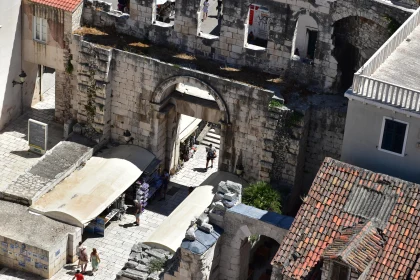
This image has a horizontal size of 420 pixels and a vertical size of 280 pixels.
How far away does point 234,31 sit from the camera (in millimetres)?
56969

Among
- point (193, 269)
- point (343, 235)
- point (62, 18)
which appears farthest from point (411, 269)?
point (62, 18)

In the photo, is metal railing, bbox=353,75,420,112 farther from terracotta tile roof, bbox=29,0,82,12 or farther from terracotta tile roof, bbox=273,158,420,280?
terracotta tile roof, bbox=29,0,82,12

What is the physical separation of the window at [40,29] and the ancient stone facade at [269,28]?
2.27 m

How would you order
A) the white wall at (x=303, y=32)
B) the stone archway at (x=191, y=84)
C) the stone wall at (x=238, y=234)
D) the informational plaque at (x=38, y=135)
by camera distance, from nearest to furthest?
1. the stone wall at (x=238, y=234)
2. the stone archway at (x=191, y=84)
3. the informational plaque at (x=38, y=135)
4. the white wall at (x=303, y=32)

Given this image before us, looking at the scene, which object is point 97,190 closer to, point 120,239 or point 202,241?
point 120,239

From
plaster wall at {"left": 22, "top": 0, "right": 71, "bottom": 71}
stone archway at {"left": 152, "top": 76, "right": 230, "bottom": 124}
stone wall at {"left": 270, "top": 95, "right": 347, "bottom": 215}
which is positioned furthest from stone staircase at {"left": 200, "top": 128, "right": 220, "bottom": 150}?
plaster wall at {"left": 22, "top": 0, "right": 71, "bottom": 71}

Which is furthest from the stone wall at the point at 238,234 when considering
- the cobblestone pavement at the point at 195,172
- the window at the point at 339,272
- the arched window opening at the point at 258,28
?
the arched window opening at the point at 258,28

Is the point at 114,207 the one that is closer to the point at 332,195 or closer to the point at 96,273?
the point at 96,273

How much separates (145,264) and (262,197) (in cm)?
643

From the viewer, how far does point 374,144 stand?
163ft

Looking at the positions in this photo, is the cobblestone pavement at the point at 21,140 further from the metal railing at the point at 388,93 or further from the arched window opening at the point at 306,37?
the metal railing at the point at 388,93

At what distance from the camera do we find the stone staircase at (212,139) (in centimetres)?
6456

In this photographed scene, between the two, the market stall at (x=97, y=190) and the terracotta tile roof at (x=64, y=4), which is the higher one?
the terracotta tile roof at (x=64, y=4)

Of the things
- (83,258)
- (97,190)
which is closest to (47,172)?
(97,190)
